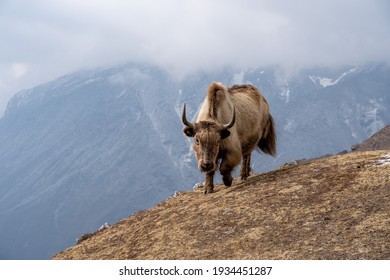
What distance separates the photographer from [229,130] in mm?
14781

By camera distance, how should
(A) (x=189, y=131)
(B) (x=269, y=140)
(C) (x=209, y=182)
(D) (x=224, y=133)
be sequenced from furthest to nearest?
1. (B) (x=269, y=140)
2. (C) (x=209, y=182)
3. (A) (x=189, y=131)
4. (D) (x=224, y=133)

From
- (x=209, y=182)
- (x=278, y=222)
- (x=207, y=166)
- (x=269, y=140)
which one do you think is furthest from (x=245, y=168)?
(x=278, y=222)

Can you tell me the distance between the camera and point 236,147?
50.0 feet

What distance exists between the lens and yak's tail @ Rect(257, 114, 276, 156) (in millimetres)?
19770

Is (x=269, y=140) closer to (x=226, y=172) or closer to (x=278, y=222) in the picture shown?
(x=226, y=172)

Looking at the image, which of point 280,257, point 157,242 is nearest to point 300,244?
point 280,257

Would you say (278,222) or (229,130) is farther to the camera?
(229,130)

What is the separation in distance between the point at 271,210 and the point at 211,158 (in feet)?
10.1

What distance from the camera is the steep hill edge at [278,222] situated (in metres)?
9.06

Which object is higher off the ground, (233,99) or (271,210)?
(233,99)

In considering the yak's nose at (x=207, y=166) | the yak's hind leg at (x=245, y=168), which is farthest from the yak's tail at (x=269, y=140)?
the yak's nose at (x=207, y=166)

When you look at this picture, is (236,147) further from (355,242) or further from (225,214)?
(355,242)

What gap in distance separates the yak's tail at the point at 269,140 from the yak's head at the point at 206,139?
5.78 m

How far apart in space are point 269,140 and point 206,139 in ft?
22.4
